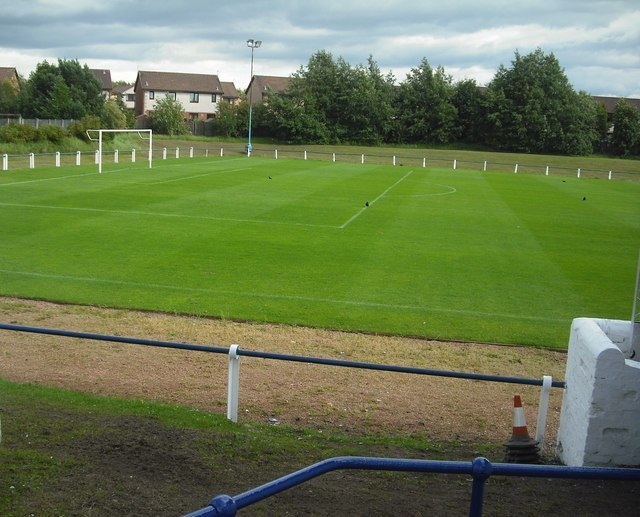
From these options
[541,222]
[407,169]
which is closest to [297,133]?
[407,169]

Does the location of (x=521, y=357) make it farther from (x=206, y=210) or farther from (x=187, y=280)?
(x=206, y=210)

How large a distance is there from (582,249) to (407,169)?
34416 mm

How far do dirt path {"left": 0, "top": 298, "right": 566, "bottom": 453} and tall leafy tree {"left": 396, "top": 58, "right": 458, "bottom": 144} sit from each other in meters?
81.2

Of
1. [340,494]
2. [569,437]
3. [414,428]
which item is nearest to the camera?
[340,494]

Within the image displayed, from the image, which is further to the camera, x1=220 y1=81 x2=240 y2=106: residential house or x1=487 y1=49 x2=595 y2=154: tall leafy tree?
x1=220 y1=81 x2=240 y2=106: residential house

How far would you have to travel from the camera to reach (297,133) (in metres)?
89.9

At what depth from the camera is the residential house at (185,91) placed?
114 m

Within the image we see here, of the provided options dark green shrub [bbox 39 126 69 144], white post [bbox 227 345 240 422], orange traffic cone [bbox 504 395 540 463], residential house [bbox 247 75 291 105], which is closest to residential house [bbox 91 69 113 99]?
residential house [bbox 247 75 291 105]

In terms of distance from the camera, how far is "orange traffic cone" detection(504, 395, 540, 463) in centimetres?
791

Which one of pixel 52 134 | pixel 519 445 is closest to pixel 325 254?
pixel 519 445

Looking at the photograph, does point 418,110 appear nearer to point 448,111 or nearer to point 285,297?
point 448,111

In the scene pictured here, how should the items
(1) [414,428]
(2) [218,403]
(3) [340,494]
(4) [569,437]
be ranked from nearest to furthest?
1. (3) [340,494]
2. (4) [569,437]
3. (1) [414,428]
4. (2) [218,403]

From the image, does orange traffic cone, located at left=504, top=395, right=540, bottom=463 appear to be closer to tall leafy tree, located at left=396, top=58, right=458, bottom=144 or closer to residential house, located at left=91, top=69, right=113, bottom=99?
tall leafy tree, located at left=396, top=58, right=458, bottom=144

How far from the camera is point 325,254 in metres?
20.6
